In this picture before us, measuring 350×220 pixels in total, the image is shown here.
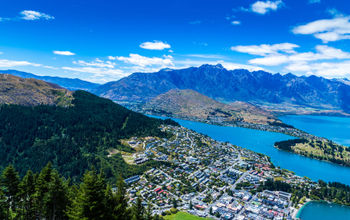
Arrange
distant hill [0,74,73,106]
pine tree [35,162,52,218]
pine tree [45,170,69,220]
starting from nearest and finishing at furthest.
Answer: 1. pine tree [45,170,69,220]
2. pine tree [35,162,52,218]
3. distant hill [0,74,73,106]

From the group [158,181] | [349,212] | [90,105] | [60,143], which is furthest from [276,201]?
[90,105]

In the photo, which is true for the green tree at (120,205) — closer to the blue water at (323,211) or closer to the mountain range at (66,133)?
the mountain range at (66,133)

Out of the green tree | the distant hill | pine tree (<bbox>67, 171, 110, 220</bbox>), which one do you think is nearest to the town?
the green tree

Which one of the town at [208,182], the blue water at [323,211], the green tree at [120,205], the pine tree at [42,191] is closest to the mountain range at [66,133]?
the town at [208,182]

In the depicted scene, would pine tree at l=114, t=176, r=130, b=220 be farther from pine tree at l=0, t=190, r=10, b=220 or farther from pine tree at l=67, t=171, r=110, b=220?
pine tree at l=0, t=190, r=10, b=220

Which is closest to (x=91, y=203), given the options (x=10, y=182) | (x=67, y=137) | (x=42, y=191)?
(x=42, y=191)
